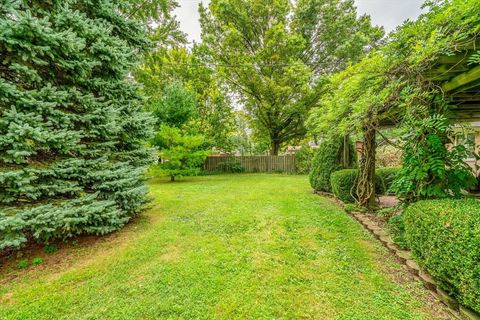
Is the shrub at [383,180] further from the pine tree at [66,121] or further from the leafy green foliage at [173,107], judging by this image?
the leafy green foliage at [173,107]

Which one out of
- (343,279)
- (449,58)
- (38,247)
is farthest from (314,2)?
(38,247)

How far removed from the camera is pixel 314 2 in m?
12.6

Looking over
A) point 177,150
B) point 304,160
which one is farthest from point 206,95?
point 304,160

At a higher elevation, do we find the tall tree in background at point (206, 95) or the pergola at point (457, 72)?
the tall tree in background at point (206, 95)

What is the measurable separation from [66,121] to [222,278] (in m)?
2.95

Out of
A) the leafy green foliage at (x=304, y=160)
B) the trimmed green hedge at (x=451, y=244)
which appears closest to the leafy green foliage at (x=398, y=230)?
the trimmed green hedge at (x=451, y=244)

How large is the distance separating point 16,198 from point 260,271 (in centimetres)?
319

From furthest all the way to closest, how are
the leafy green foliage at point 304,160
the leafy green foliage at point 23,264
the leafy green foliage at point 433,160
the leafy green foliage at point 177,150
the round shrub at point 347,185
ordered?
the leafy green foliage at point 304,160
the leafy green foliage at point 177,150
the round shrub at point 347,185
the leafy green foliage at point 23,264
the leafy green foliage at point 433,160

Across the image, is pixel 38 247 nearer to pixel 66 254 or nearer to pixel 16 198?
pixel 66 254

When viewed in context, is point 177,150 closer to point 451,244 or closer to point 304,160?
point 304,160

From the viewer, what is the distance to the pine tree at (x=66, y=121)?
2.55 meters

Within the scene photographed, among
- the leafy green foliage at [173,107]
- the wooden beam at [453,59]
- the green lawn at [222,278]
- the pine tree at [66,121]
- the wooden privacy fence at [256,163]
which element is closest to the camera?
the green lawn at [222,278]

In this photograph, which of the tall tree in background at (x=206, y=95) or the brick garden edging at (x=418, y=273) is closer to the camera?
the brick garden edging at (x=418, y=273)

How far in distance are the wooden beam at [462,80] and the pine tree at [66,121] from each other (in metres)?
4.50
